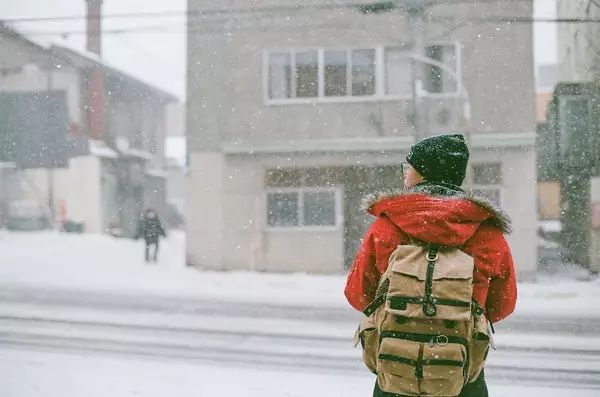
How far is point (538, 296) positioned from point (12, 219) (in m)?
20.6

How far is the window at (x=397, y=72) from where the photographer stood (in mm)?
15117

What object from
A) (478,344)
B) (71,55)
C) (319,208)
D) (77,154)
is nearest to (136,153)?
(77,154)

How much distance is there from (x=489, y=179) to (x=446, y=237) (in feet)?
44.0

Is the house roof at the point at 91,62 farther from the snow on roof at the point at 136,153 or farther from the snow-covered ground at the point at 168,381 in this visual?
the snow-covered ground at the point at 168,381

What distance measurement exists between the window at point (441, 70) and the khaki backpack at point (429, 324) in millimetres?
13363

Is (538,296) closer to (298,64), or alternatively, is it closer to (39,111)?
(298,64)

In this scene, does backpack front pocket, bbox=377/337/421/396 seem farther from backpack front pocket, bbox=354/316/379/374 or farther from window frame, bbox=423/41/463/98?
window frame, bbox=423/41/463/98

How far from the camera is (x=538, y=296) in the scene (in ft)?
40.4

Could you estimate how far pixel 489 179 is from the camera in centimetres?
1487

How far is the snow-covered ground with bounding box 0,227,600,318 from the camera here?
11742 mm

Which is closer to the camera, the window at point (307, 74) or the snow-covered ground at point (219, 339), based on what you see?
the snow-covered ground at point (219, 339)

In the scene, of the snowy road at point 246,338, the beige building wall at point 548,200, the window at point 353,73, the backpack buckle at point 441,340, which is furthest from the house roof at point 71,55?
the beige building wall at point 548,200

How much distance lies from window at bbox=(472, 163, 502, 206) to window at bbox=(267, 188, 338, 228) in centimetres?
369

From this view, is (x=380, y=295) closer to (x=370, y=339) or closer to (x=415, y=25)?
(x=370, y=339)
